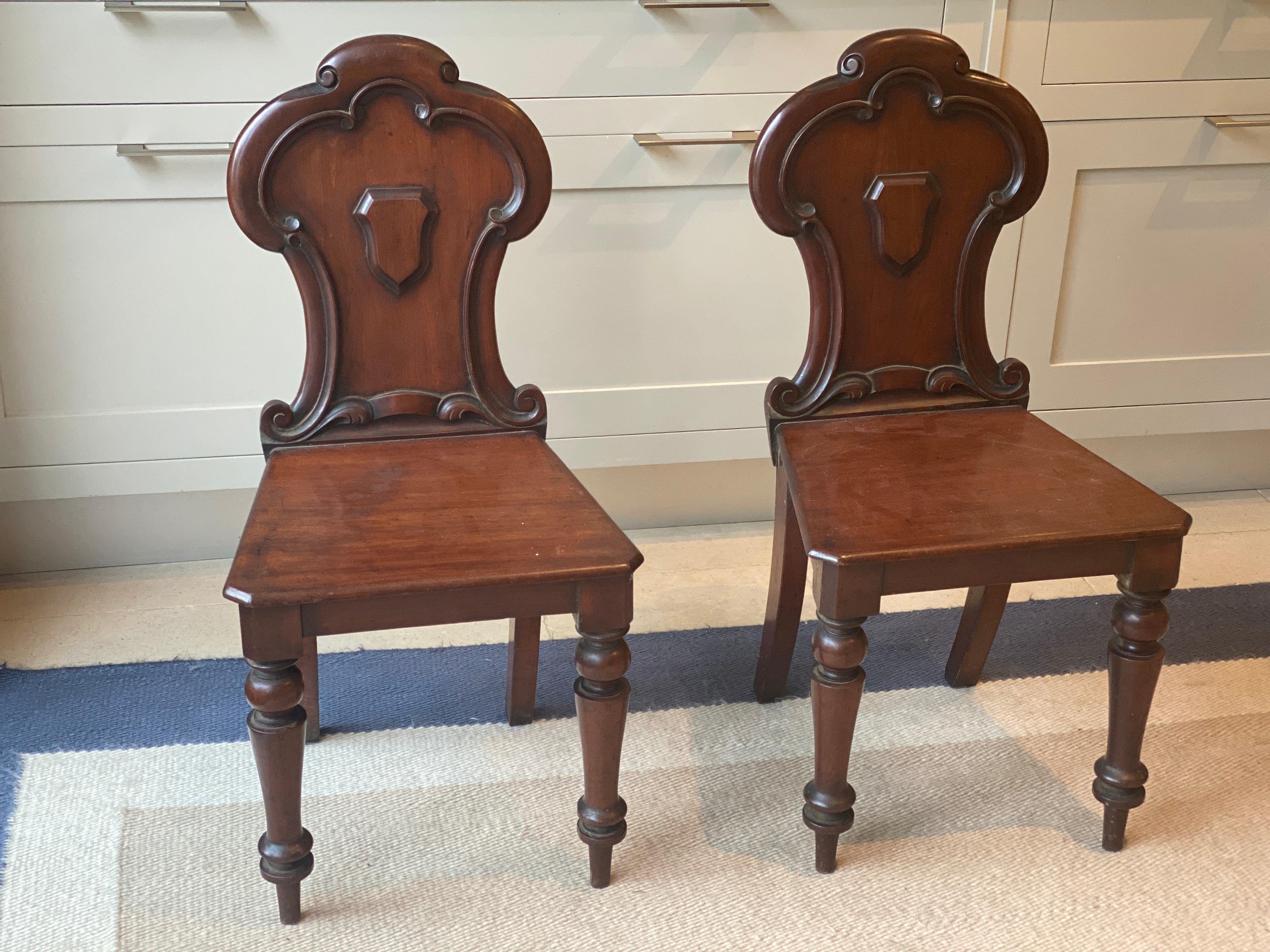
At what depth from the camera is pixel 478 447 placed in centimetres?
137

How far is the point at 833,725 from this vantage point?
1.20 m

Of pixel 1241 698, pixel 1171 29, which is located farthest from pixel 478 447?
pixel 1171 29

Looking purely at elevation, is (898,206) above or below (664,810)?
above

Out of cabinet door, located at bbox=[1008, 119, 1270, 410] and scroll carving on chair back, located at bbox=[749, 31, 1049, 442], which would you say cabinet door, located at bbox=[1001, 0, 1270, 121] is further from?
scroll carving on chair back, located at bbox=[749, 31, 1049, 442]

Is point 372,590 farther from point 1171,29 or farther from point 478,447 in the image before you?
point 1171,29

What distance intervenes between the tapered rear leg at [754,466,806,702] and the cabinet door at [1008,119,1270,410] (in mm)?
808

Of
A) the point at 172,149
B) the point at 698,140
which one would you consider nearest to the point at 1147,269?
the point at 698,140

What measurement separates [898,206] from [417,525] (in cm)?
70

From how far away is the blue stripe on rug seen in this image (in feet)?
5.05

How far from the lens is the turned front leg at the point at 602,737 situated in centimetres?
115

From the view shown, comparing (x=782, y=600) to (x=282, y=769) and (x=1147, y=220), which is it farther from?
(x=1147, y=220)

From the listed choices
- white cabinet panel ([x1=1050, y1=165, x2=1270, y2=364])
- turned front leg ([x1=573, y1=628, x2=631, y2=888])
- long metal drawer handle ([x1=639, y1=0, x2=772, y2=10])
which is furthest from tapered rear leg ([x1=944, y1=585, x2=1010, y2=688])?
long metal drawer handle ([x1=639, y1=0, x2=772, y2=10])

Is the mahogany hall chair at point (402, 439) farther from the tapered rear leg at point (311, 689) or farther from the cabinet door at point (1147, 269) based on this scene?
the cabinet door at point (1147, 269)

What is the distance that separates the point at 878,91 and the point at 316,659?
97 cm
